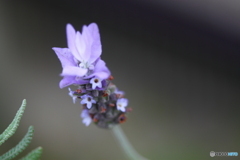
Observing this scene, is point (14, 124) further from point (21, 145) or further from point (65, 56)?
point (65, 56)

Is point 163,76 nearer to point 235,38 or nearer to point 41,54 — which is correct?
point 235,38

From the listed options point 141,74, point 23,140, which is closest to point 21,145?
point 23,140

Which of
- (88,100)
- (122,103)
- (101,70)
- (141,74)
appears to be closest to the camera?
(101,70)

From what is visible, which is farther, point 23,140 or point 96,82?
point 96,82

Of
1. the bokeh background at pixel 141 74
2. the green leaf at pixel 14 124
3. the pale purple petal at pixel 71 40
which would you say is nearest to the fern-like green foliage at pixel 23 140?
the green leaf at pixel 14 124

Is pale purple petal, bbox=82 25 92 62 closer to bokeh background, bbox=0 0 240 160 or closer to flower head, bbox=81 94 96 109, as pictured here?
flower head, bbox=81 94 96 109

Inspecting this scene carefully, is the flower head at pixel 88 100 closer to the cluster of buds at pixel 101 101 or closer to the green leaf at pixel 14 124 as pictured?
the cluster of buds at pixel 101 101
